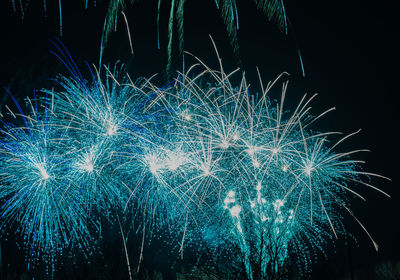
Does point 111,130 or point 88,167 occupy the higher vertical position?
point 111,130

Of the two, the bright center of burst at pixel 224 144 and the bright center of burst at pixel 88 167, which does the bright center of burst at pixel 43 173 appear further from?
the bright center of burst at pixel 224 144

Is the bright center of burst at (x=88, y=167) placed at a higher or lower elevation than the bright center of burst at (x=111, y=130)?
lower

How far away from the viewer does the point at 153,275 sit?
25.0 meters

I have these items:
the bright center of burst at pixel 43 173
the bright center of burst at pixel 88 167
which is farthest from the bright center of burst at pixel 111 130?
the bright center of burst at pixel 43 173

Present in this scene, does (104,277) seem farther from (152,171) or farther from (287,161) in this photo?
(287,161)

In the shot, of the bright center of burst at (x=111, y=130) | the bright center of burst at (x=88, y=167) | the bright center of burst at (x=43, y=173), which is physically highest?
the bright center of burst at (x=111, y=130)

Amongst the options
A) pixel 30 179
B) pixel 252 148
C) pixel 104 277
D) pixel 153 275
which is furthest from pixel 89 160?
pixel 153 275

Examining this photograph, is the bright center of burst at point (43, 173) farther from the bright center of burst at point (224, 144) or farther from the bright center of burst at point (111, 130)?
the bright center of burst at point (224, 144)

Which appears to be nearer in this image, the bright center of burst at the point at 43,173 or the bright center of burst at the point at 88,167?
the bright center of burst at the point at 43,173

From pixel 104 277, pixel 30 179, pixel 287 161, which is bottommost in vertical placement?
pixel 104 277

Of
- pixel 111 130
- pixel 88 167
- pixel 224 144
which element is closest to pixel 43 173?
pixel 88 167

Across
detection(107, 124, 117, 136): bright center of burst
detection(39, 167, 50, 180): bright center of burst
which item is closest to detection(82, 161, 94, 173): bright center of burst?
detection(39, 167, 50, 180): bright center of burst

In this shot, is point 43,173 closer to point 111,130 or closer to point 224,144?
point 111,130

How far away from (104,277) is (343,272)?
1815cm
